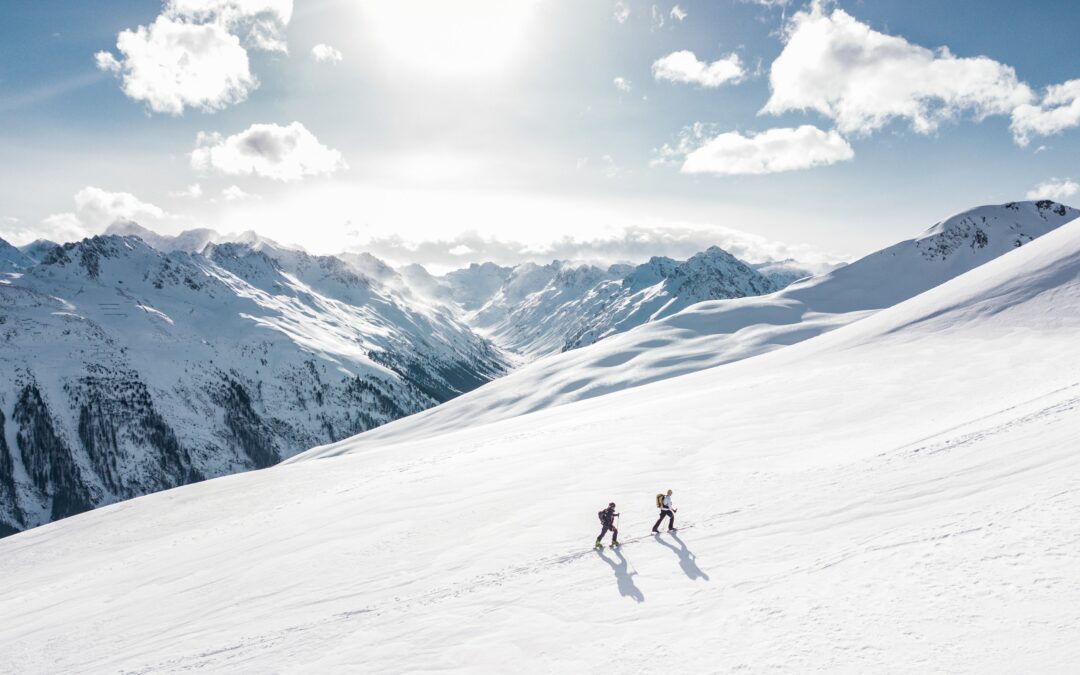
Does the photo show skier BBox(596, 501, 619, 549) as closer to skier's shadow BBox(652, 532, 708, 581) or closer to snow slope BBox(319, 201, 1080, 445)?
skier's shadow BBox(652, 532, 708, 581)

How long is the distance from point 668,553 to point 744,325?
4455 inches

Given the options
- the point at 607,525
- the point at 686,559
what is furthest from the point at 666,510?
the point at 686,559

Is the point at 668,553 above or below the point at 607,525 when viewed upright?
below

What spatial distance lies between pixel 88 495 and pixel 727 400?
195 meters

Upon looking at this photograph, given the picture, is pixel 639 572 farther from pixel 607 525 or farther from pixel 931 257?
pixel 931 257

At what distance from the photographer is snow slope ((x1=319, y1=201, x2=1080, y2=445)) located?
93.9 meters

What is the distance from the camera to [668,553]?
17.0 meters

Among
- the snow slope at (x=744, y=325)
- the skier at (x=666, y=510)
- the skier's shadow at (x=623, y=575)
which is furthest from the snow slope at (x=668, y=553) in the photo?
the snow slope at (x=744, y=325)

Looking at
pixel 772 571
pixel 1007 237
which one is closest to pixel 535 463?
pixel 772 571

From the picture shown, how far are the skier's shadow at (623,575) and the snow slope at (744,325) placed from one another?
230 feet

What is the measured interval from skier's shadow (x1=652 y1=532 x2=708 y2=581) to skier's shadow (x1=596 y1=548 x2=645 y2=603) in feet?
4.69

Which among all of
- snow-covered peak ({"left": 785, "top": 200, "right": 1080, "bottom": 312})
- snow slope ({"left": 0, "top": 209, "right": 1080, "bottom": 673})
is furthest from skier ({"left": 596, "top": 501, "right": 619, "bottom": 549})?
snow-covered peak ({"left": 785, "top": 200, "right": 1080, "bottom": 312})

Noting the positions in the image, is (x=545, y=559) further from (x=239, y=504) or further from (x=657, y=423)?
(x=239, y=504)

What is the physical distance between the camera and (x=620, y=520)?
20531 mm
